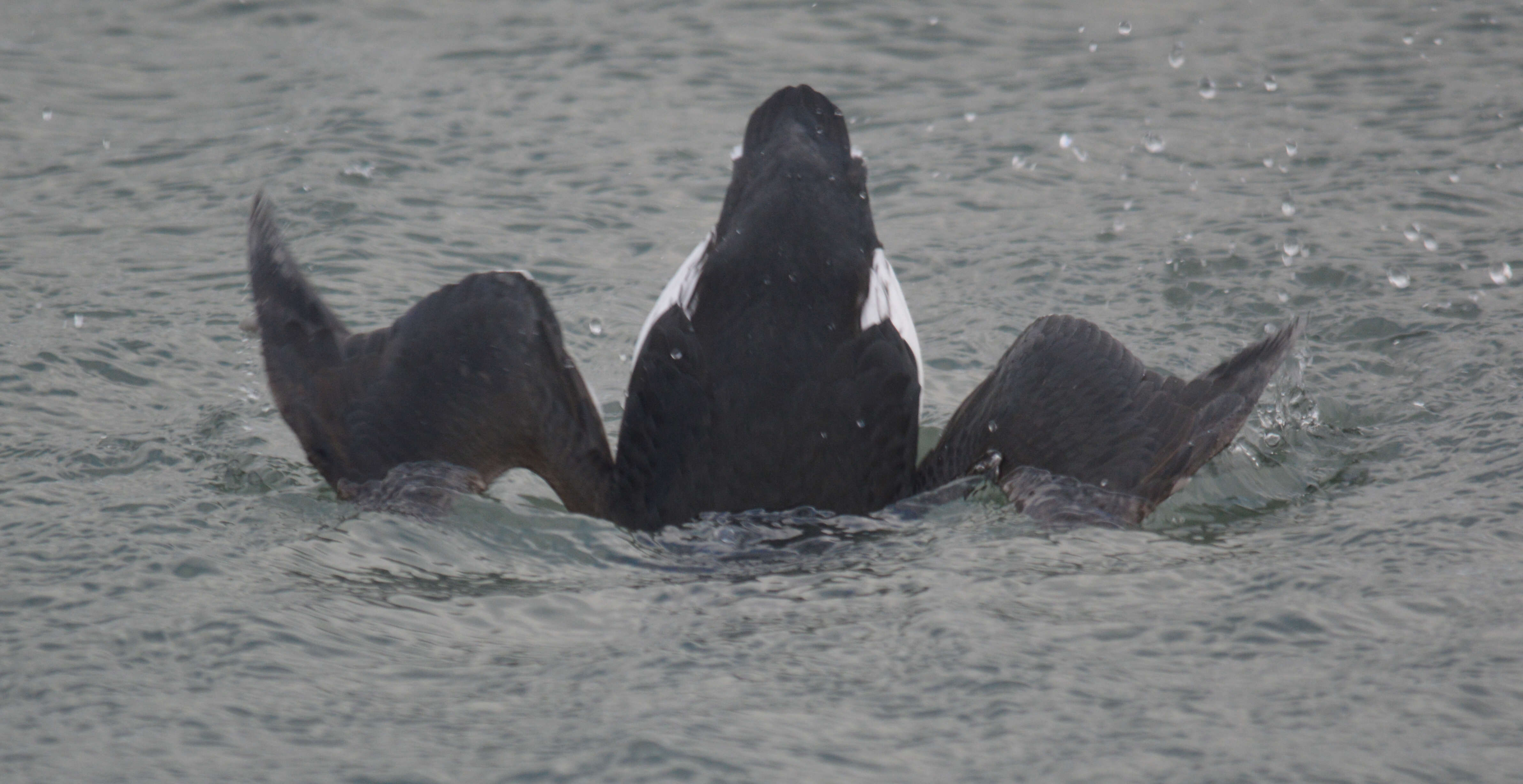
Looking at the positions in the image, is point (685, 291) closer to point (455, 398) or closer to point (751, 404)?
point (751, 404)

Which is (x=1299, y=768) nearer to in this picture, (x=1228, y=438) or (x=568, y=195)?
(x=1228, y=438)

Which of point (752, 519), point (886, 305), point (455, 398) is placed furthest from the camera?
point (886, 305)

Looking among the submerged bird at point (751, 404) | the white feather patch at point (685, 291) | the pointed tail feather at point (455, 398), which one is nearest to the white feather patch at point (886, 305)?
the submerged bird at point (751, 404)

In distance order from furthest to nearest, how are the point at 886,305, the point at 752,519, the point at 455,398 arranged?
the point at 886,305 < the point at 455,398 < the point at 752,519

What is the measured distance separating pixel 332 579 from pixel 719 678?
118 centimetres

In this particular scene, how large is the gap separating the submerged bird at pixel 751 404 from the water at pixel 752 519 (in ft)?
0.44

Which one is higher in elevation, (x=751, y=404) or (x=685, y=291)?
(x=685, y=291)

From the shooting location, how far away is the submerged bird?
445cm

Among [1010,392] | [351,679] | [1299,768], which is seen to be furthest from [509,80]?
[1299,768]

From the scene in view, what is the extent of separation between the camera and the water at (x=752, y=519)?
136 inches

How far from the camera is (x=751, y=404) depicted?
14.6ft

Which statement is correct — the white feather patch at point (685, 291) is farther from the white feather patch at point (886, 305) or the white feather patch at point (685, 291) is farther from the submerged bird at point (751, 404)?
the white feather patch at point (886, 305)

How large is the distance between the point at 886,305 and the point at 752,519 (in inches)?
32.5

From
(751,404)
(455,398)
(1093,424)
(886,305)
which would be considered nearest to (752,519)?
(751,404)
